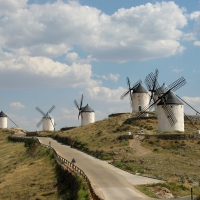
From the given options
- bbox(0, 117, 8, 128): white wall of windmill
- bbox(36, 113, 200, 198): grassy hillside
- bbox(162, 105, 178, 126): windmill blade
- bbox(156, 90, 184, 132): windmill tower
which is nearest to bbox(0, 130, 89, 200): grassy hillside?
bbox(36, 113, 200, 198): grassy hillside

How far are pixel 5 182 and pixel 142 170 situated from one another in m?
14.3

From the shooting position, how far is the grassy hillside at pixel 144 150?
3281 centimetres

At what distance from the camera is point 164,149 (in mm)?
42844

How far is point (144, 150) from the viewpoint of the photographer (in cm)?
4291

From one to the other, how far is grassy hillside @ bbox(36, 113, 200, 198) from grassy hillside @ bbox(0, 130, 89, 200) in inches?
246

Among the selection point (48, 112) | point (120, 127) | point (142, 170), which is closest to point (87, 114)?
point (48, 112)

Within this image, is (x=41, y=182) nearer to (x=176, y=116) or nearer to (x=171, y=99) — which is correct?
(x=176, y=116)

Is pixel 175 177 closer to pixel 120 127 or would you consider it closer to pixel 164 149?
pixel 164 149

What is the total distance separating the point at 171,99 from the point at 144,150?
1094 cm

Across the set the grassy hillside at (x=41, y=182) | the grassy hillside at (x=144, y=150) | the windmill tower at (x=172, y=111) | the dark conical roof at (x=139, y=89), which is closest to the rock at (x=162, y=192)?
the grassy hillside at (x=144, y=150)

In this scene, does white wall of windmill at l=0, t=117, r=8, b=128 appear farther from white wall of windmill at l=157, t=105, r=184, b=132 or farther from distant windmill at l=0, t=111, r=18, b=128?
white wall of windmill at l=157, t=105, r=184, b=132

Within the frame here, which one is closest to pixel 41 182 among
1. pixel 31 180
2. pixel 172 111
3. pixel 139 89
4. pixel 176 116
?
pixel 31 180

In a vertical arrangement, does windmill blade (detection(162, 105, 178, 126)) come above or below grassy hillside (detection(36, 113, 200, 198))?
above

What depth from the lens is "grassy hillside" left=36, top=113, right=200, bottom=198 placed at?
3281 centimetres
